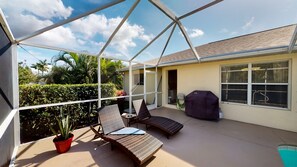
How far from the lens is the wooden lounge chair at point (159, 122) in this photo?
4234 millimetres

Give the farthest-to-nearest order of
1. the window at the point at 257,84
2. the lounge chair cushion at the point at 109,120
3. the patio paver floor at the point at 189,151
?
the window at the point at 257,84 < the lounge chair cushion at the point at 109,120 < the patio paver floor at the point at 189,151

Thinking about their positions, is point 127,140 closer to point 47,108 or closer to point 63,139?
point 63,139

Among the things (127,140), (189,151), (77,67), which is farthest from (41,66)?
(189,151)

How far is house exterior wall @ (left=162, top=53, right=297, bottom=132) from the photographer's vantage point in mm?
4738

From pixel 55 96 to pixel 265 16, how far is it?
7676 mm

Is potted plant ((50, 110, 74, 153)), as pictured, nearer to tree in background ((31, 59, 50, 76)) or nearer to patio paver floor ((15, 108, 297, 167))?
→ patio paver floor ((15, 108, 297, 167))

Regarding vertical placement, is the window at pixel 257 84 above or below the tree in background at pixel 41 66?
below

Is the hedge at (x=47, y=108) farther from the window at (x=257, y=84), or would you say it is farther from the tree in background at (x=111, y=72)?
the window at (x=257, y=84)

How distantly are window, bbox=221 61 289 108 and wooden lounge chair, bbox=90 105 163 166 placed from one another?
4894 mm

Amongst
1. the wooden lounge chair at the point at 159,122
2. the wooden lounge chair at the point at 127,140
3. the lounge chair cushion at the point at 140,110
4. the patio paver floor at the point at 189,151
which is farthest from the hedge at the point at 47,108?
the wooden lounge chair at the point at 159,122

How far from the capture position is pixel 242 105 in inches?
229

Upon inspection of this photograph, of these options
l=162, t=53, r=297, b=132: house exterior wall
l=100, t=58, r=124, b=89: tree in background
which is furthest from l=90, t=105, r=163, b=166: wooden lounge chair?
l=100, t=58, r=124, b=89: tree in background

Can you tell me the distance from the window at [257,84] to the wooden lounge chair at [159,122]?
11.4 feet

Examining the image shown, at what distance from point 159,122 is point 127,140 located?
5.65ft
